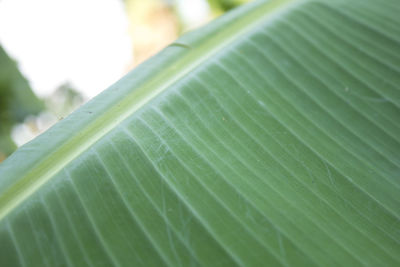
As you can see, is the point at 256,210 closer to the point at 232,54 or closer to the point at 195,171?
the point at 195,171

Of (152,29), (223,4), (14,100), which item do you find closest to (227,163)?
(223,4)

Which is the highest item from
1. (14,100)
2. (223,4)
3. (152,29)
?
(152,29)

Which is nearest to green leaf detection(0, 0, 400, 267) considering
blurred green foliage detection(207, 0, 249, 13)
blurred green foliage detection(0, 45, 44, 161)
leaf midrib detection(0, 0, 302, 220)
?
leaf midrib detection(0, 0, 302, 220)

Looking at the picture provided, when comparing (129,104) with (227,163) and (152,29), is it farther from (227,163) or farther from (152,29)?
(152,29)

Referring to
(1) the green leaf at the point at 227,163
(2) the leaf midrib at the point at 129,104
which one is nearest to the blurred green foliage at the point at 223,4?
(2) the leaf midrib at the point at 129,104

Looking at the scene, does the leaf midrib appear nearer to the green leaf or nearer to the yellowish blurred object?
the green leaf

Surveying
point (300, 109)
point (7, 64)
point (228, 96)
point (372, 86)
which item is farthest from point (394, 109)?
point (7, 64)

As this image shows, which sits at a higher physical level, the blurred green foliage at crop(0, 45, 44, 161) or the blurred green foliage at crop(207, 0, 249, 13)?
the blurred green foliage at crop(0, 45, 44, 161)
